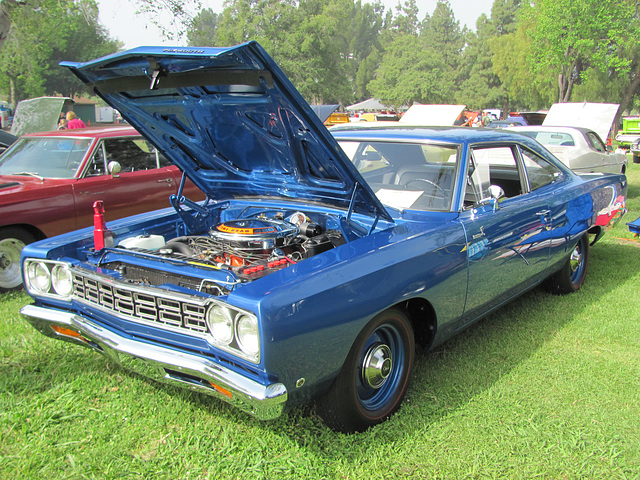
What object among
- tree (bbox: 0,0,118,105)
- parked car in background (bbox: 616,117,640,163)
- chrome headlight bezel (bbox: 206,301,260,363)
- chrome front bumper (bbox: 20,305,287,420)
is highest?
tree (bbox: 0,0,118,105)

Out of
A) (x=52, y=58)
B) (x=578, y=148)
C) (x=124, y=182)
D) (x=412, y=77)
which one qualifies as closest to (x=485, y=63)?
(x=412, y=77)

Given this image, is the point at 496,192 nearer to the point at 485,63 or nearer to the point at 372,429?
the point at 372,429

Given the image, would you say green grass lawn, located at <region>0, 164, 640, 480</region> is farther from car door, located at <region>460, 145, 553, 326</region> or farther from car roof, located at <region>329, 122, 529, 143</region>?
car roof, located at <region>329, 122, 529, 143</region>

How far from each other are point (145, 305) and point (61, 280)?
750 mm

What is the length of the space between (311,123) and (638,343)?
2947 millimetres

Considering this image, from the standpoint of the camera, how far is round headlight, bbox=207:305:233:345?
7.16 feet

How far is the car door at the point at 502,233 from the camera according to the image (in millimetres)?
3186

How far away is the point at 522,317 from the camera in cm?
423

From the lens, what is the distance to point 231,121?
304 centimetres

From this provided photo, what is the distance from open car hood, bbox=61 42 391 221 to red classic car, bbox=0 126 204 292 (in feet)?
6.86

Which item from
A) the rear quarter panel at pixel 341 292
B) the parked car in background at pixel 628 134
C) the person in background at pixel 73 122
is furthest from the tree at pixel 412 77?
the rear quarter panel at pixel 341 292

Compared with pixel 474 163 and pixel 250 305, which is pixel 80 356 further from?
pixel 474 163

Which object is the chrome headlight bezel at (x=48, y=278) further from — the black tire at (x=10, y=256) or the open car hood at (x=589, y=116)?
the open car hood at (x=589, y=116)

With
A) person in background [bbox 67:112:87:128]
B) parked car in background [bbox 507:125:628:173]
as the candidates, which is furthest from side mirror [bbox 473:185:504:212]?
person in background [bbox 67:112:87:128]
